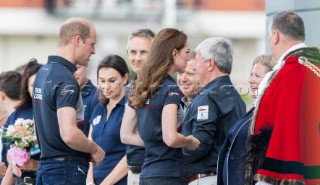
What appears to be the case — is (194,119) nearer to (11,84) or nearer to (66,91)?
(66,91)

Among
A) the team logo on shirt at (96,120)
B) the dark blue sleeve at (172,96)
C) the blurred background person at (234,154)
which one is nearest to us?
the blurred background person at (234,154)

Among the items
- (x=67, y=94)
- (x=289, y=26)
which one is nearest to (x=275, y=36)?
(x=289, y=26)

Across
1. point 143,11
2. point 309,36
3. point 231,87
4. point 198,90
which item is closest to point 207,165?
point 231,87

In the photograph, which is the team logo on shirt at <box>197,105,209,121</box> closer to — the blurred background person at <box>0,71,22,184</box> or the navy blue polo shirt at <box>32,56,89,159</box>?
the navy blue polo shirt at <box>32,56,89,159</box>

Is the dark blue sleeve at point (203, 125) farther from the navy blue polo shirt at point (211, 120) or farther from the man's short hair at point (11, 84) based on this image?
the man's short hair at point (11, 84)

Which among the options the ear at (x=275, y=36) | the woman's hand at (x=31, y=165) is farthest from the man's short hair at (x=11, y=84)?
the ear at (x=275, y=36)

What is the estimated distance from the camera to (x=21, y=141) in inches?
328

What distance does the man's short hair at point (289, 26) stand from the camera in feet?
21.1

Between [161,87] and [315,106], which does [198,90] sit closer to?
[161,87]

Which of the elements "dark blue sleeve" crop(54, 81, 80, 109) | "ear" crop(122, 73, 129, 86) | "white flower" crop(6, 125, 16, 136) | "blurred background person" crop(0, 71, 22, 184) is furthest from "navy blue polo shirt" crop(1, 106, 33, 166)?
"dark blue sleeve" crop(54, 81, 80, 109)

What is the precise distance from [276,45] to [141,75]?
3.73 feet

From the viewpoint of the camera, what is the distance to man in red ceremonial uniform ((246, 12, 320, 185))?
6.08m

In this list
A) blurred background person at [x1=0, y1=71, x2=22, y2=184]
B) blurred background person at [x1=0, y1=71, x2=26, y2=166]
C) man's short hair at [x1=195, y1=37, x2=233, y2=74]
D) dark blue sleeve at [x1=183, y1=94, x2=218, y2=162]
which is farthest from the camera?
blurred background person at [x1=0, y1=71, x2=22, y2=184]

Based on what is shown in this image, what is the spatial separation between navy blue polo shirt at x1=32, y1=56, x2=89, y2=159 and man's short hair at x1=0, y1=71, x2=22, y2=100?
2.07 metres
